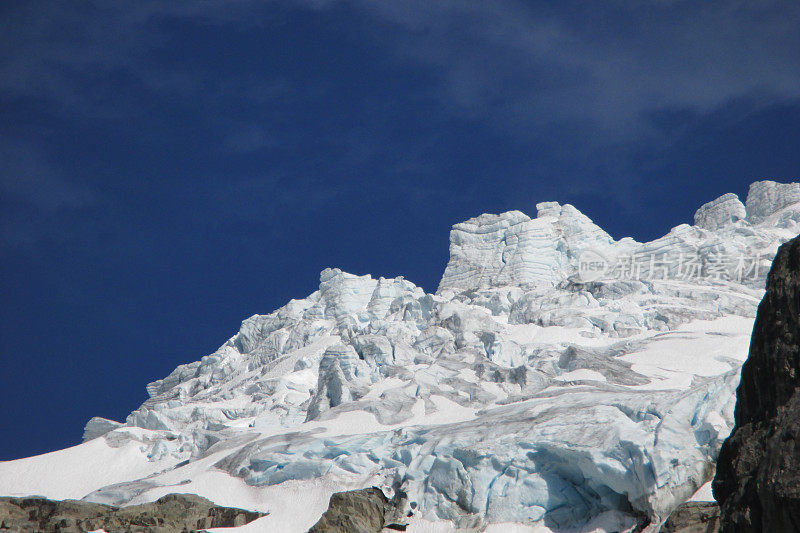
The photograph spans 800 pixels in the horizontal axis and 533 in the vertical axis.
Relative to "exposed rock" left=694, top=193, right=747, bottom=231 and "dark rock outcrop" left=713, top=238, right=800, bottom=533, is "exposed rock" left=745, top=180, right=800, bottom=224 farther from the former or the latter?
"dark rock outcrop" left=713, top=238, right=800, bottom=533

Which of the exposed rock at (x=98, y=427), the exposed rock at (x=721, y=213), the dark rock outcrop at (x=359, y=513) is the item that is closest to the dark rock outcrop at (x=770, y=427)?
the dark rock outcrop at (x=359, y=513)

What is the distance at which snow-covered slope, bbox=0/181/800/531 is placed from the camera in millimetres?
33875

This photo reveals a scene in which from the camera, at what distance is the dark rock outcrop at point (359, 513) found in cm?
3262

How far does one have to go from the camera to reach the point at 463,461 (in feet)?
123

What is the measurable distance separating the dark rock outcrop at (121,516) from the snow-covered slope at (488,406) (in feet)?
7.17

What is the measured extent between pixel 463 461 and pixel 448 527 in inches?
138

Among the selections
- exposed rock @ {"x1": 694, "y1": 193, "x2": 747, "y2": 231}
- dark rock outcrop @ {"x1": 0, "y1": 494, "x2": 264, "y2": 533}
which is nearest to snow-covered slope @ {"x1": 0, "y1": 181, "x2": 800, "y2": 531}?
dark rock outcrop @ {"x1": 0, "y1": 494, "x2": 264, "y2": 533}

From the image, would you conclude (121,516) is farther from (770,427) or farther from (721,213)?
(721,213)

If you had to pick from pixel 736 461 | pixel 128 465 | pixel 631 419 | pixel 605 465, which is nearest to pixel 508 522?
pixel 605 465

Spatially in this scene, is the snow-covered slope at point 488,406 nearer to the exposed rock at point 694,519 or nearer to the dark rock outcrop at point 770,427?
the exposed rock at point 694,519

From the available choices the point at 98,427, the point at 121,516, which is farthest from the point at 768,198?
the point at 121,516

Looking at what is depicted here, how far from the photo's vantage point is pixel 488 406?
5269cm

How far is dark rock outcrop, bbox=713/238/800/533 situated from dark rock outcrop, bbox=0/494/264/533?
75.7ft

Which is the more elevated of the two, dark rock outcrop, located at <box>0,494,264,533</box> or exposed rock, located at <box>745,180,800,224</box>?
exposed rock, located at <box>745,180,800,224</box>
